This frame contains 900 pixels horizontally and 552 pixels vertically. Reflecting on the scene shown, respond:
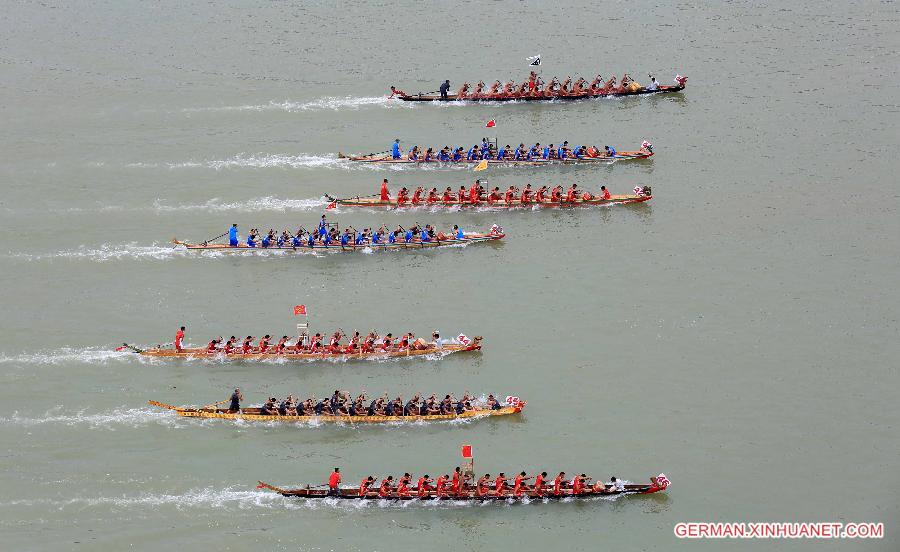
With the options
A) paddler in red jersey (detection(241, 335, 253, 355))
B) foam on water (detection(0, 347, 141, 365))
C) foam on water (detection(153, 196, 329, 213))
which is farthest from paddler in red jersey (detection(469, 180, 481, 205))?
foam on water (detection(0, 347, 141, 365))

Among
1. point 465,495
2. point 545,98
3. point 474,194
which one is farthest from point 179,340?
point 545,98

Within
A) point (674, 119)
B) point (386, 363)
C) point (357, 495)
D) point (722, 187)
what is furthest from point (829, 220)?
point (357, 495)

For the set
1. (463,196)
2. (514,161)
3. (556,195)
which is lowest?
(463,196)

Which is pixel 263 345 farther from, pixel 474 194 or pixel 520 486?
pixel 474 194

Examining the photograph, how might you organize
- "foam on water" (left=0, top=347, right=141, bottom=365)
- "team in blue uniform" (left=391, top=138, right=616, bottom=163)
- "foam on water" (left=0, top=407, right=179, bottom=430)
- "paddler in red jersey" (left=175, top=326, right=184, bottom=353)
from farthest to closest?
"team in blue uniform" (left=391, top=138, right=616, bottom=163), "paddler in red jersey" (left=175, top=326, right=184, bottom=353), "foam on water" (left=0, top=347, right=141, bottom=365), "foam on water" (left=0, top=407, right=179, bottom=430)

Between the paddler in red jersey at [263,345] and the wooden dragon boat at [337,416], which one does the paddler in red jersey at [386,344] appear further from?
the paddler in red jersey at [263,345]

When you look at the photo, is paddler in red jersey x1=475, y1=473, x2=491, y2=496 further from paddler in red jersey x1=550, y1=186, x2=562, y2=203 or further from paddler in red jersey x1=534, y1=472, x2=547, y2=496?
paddler in red jersey x1=550, y1=186, x2=562, y2=203

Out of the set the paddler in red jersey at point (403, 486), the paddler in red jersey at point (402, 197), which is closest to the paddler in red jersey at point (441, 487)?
the paddler in red jersey at point (403, 486)

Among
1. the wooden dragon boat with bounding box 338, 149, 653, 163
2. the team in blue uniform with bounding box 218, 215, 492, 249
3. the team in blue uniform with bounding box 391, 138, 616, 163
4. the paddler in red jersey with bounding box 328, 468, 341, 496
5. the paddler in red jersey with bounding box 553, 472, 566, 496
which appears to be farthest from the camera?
the wooden dragon boat with bounding box 338, 149, 653, 163
